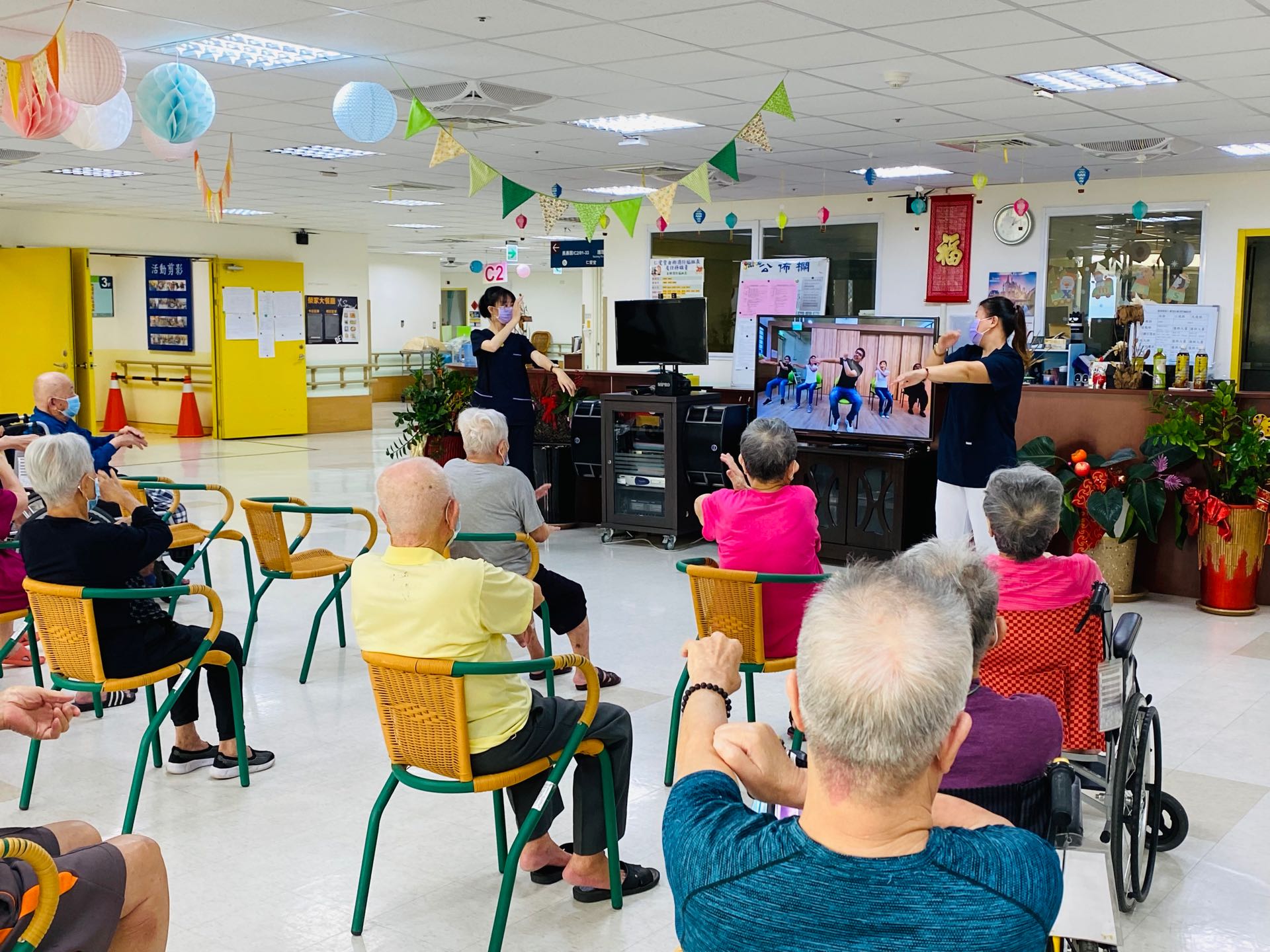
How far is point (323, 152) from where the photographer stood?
29.0 ft

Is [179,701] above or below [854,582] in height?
below

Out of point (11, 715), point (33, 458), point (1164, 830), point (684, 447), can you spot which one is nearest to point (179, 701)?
point (33, 458)

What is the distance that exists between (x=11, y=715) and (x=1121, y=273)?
9.03 meters

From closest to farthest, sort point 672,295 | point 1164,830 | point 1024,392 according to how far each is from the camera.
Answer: point 1164,830, point 1024,392, point 672,295

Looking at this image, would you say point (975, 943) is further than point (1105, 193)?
No

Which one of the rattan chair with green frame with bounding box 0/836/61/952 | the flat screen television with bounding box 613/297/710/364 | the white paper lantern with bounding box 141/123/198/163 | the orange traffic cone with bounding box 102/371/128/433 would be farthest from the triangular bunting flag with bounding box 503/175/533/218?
the orange traffic cone with bounding box 102/371/128/433

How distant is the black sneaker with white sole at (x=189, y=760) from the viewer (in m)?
3.90

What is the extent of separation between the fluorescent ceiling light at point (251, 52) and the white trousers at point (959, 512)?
138 inches

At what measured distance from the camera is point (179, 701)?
3916 mm

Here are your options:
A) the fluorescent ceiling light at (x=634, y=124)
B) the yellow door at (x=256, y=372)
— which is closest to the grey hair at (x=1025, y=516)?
the fluorescent ceiling light at (x=634, y=124)

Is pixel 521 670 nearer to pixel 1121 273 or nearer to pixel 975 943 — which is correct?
pixel 975 943

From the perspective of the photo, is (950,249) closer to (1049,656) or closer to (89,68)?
(89,68)

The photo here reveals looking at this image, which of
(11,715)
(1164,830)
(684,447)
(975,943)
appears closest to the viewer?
(975,943)

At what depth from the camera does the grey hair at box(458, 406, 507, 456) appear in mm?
4559
